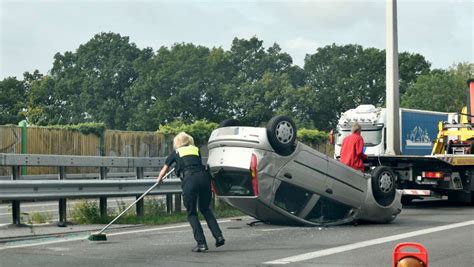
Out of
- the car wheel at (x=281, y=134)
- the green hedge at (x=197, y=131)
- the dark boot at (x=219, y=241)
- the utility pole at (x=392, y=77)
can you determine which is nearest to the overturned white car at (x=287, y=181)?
the car wheel at (x=281, y=134)

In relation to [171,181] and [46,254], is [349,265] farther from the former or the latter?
[171,181]

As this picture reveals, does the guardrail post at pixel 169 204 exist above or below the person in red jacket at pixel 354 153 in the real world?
below

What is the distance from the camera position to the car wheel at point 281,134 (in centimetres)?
1285

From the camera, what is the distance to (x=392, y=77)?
24.1 m

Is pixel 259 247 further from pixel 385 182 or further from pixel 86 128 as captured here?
pixel 86 128

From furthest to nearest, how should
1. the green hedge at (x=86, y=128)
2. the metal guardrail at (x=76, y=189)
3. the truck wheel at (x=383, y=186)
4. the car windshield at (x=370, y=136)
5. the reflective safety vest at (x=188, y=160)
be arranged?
the green hedge at (x=86, y=128) < the car windshield at (x=370, y=136) < the truck wheel at (x=383, y=186) < the metal guardrail at (x=76, y=189) < the reflective safety vest at (x=188, y=160)

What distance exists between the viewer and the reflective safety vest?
36.0ft

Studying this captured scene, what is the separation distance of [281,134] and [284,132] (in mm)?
60

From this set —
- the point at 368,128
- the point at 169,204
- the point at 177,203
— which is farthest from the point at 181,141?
the point at 368,128

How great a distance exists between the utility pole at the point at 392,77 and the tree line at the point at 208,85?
42.1 meters

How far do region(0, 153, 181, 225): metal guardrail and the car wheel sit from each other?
342cm

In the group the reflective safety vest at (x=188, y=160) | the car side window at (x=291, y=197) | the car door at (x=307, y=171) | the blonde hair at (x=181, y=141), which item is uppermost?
the blonde hair at (x=181, y=141)

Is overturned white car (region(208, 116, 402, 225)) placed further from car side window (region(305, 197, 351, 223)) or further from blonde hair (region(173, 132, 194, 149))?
blonde hair (region(173, 132, 194, 149))

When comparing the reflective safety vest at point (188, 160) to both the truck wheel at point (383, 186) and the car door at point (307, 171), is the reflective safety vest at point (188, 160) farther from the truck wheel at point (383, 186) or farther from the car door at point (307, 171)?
the truck wheel at point (383, 186)
